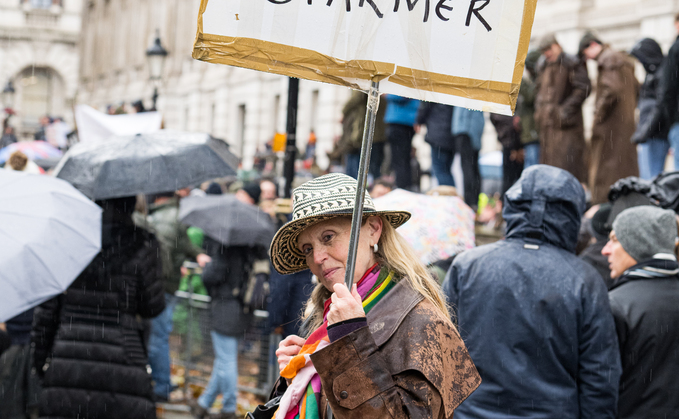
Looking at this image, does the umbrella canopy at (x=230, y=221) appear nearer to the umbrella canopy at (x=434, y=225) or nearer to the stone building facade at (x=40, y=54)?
the umbrella canopy at (x=434, y=225)

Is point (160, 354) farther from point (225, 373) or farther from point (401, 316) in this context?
point (401, 316)

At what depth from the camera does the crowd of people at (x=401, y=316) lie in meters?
1.98

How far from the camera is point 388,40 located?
6.78 feet

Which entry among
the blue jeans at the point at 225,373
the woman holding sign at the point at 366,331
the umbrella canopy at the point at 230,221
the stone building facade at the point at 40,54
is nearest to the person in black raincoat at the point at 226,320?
the blue jeans at the point at 225,373

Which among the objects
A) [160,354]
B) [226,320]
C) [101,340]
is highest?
[101,340]

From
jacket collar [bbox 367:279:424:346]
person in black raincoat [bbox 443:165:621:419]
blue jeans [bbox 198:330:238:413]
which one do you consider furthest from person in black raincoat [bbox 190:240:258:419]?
jacket collar [bbox 367:279:424:346]

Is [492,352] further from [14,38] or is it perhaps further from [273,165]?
[14,38]

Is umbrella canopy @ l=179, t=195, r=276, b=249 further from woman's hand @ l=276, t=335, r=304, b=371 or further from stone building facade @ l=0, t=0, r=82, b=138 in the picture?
stone building facade @ l=0, t=0, r=82, b=138

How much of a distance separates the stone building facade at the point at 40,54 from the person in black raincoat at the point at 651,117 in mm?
48820

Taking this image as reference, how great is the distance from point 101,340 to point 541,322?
8.76 ft

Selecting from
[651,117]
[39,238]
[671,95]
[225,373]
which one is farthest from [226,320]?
[671,95]

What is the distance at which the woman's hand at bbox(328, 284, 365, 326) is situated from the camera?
192 cm

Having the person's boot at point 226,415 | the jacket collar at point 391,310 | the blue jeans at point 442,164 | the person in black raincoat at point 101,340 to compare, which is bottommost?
the person's boot at point 226,415

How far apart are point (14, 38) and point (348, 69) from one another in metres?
55.2
